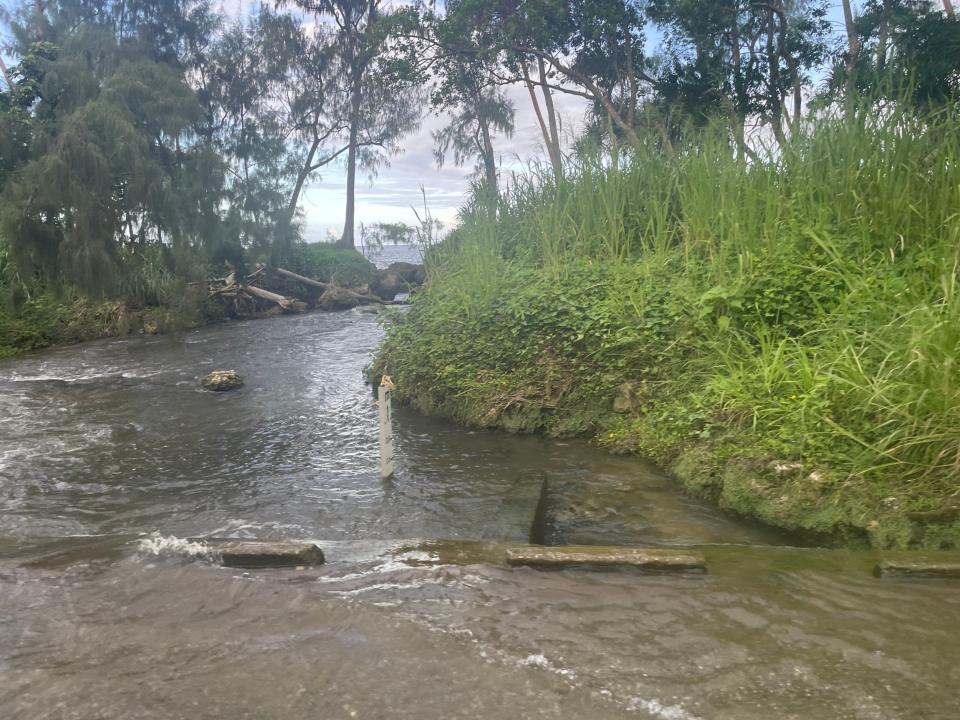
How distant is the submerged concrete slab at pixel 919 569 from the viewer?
3117 mm

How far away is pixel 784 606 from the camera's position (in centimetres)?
295

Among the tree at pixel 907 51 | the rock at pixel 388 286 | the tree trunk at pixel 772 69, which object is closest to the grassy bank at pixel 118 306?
the rock at pixel 388 286

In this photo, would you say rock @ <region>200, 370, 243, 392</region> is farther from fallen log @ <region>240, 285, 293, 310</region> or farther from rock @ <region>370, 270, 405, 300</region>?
rock @ <region>370, 270, 405, 300</region>

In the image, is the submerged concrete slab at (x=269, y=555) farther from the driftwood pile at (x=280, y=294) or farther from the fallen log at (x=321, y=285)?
the fallen log at (x=321, y=285)

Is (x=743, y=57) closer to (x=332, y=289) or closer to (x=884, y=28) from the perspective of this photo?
(x=884, y=28)

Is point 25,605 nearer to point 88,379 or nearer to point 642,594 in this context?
point 642,594

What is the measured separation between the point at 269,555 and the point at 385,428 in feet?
5.22

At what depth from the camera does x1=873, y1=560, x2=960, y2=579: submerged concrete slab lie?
3117mm

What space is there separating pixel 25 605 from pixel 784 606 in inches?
132

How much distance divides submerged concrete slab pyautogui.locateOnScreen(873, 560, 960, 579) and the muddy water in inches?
2.1

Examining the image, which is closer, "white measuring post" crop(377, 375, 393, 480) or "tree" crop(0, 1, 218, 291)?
"white measuring post" crop(377, 375, 393, 480)

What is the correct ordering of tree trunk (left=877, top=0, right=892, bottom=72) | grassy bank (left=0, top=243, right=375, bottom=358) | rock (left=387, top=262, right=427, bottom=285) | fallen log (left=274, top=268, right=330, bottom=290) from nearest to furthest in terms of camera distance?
tree trunk (left=877, top=0, right=892, bottom=72)
grassy bank (left=0, top=243, right=375, bottom=358)
fallen log (left=274, top=268, right=330, bottom=290)
rock (left=387, top=262, right=427, bottom=285)

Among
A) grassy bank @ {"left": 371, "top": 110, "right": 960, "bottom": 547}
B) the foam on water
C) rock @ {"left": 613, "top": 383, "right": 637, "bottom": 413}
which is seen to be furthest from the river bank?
the foam on water

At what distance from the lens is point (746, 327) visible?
556 centimetres
